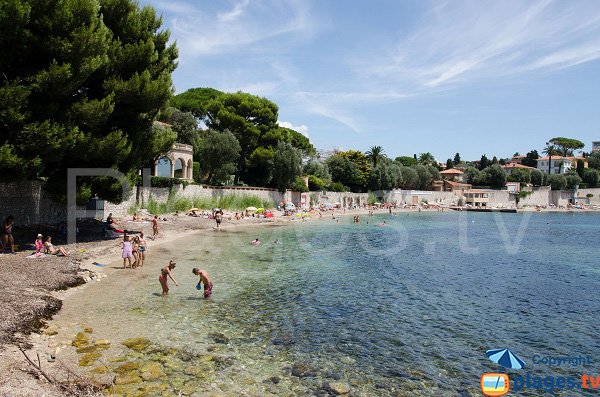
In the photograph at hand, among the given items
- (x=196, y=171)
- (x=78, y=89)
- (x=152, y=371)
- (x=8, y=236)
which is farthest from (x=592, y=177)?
(x=152, y=371)

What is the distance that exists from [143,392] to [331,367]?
13.4 ft

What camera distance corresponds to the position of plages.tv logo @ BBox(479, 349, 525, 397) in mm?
7938

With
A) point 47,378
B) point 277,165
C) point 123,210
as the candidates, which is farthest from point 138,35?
point 277,165

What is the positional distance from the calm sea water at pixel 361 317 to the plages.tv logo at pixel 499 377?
32 cm

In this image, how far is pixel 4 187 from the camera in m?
21.1

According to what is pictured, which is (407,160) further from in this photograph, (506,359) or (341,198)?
(506,359)

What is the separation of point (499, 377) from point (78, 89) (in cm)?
2196

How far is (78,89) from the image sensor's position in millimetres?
20859

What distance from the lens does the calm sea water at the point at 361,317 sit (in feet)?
30.0

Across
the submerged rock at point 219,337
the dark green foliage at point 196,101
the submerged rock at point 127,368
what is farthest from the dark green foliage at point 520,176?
the submerged rock at point 127,368

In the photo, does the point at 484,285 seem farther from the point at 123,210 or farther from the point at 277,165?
the point at 277,165

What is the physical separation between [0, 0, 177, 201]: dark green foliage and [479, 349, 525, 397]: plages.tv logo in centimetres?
1764

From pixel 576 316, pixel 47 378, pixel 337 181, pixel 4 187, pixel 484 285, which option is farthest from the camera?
pixel 337 181

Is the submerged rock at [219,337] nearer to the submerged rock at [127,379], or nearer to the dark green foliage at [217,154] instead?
the submerged rock at [127,379]
